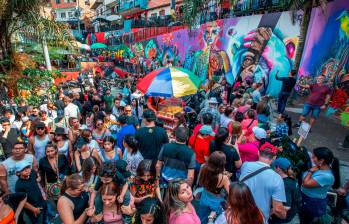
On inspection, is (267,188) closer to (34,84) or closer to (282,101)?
(282,101)

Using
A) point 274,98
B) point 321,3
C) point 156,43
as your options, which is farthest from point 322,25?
point 156,43

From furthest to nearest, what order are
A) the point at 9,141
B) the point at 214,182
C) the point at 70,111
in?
the point at 70,111, the point at 9,141, the point at 214,182

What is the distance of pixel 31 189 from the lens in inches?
143

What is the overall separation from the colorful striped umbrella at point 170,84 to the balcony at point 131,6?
27.4m

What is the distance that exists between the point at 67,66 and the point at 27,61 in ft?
48.8

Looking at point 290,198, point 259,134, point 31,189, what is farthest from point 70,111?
point 290,198

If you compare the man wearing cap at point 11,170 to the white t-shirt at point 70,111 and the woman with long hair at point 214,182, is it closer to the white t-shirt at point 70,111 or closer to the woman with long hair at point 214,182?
the woman with long hair at point 214,182

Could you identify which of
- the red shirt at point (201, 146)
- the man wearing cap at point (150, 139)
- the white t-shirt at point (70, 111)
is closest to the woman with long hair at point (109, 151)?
the man wearing cap at point (150, 139)

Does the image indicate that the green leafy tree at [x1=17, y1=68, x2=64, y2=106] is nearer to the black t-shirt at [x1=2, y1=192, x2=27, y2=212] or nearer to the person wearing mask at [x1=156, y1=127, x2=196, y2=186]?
the black t-shirt at [x1=2, y1=192, x2=27, y2=212]

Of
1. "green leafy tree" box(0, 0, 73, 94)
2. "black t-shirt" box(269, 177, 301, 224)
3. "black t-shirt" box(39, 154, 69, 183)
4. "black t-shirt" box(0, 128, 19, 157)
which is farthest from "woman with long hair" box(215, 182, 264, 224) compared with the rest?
"green leafy tree" box(0, 0, 73, 94)

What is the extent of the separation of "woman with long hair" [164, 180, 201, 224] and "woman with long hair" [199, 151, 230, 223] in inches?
18.1

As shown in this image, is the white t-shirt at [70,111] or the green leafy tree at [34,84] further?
the green leafy tree at [34,84]

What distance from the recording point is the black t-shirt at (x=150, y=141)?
4.37 metres

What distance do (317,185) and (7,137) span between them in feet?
19.3
